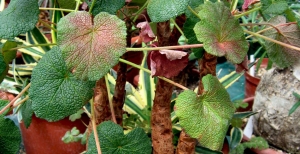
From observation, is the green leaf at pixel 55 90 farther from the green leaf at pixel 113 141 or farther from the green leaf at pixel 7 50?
the green leaf at pixel 7 50

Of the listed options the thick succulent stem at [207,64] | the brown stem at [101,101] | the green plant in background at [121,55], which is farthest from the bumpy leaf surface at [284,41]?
the brown stem at [101,101]

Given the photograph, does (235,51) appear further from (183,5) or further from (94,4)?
(94,4)

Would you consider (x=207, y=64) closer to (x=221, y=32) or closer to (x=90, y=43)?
(x=221, y=32)

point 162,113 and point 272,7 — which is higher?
point 272,7

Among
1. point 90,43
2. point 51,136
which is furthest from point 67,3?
point 51,136

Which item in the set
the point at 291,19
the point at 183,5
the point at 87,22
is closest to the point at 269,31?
the point at 291,19

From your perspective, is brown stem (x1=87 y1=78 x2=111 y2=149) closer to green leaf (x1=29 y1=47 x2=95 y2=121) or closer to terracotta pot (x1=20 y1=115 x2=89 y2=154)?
green leaf (x1=29 y1=47 x2=95 y2=121)
